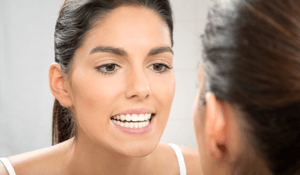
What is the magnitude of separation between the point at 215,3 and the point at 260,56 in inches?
5.9

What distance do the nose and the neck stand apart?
293 mm

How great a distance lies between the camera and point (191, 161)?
1231 mm

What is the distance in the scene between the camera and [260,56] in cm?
48

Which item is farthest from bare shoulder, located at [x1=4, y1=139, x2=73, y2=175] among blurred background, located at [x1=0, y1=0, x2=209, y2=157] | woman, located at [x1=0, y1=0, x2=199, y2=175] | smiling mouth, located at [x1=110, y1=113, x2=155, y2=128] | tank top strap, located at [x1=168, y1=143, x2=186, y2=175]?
blurred background, located at [x1=0, y1=0, x2=209, y2=157]

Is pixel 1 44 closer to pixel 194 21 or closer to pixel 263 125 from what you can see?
pixel 194 21

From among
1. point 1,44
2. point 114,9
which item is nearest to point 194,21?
point 1,44

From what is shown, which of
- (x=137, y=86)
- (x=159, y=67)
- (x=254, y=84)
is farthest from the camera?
(x=159, y=67)

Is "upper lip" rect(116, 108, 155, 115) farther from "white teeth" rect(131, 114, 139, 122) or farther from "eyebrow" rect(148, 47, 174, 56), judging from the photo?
"eyebrow" rect(148, 47, 174, 56)

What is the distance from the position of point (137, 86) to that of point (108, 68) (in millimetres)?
105

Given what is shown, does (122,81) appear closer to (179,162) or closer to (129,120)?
(129,120)

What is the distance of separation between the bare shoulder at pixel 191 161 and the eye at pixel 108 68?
546 millimetres

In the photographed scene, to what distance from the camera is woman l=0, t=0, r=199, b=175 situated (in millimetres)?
865

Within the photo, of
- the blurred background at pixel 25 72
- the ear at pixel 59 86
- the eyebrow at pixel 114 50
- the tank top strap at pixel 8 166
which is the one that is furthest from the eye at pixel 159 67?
the blurred background at pixel 25 72

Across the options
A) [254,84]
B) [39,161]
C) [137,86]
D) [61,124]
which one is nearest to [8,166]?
[39,161]
